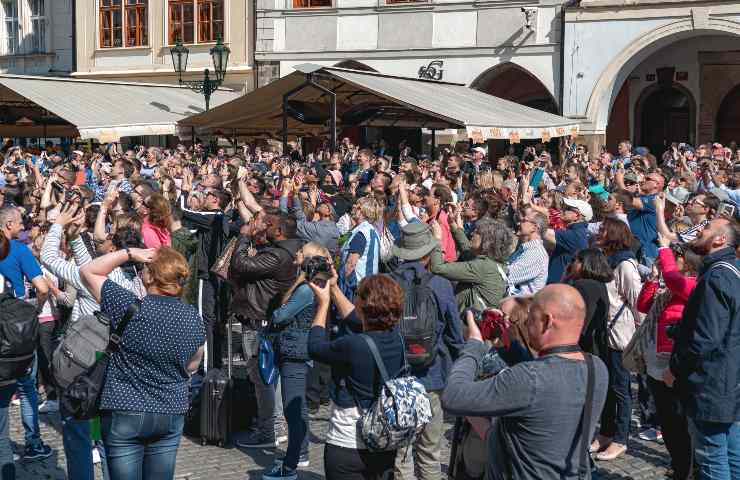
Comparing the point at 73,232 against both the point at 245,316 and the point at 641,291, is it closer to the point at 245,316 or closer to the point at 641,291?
the point at 245,316

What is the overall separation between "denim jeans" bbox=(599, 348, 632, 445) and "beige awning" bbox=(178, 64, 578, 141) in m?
8.01

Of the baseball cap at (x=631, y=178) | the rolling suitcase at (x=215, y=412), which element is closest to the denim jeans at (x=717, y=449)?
the rolling suitcase at (x=215, y=412)

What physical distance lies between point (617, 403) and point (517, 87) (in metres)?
20.4

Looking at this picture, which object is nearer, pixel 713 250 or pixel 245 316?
pixel 713 250

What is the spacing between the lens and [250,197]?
8758mm

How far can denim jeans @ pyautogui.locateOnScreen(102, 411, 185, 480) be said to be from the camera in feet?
16.2

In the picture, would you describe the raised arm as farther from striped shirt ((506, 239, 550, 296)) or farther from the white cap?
the white cap

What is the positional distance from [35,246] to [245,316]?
2.12m

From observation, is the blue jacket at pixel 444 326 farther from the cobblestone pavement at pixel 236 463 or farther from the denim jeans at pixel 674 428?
the denim jeans at pixel 674 428

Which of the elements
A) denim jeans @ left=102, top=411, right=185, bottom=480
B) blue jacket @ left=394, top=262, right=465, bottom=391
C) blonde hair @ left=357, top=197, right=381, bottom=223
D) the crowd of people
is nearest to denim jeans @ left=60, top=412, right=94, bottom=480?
the crowd of people

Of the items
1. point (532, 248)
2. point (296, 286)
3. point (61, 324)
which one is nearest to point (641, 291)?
point (532, 248)

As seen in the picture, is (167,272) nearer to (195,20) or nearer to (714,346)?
(714,346)

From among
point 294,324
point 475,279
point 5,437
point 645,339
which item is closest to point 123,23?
point 294,324

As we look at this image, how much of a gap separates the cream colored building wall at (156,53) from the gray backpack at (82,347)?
23243 mm
